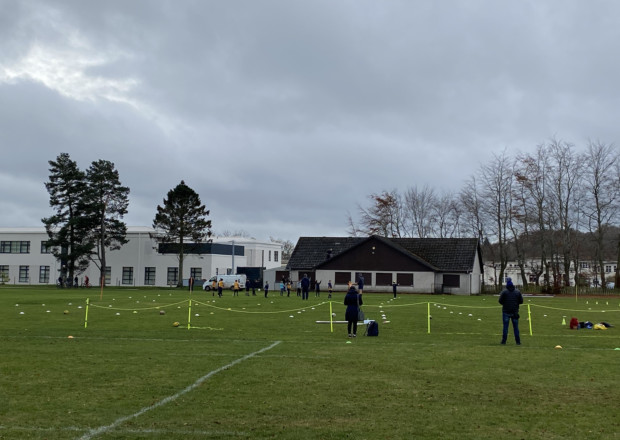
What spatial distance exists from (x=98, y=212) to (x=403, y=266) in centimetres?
3788

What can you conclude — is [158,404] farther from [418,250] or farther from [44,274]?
[44,274]

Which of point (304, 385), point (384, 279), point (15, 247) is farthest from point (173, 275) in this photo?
point (304, 385)

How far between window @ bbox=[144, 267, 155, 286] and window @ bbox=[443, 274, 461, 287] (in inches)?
1586

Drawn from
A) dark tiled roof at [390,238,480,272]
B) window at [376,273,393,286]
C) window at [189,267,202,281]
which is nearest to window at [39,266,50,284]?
window at [189,267,202,281]

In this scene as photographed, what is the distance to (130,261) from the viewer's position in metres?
88.6

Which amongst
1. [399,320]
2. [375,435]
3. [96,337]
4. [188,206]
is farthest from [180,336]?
[188,206]

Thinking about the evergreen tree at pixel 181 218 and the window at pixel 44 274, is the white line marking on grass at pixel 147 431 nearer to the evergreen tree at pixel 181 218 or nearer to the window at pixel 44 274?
the evergreen tree at pixel 181 218

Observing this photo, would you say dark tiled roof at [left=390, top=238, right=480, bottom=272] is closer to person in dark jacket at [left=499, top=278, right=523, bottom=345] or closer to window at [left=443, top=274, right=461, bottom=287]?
window at [left=443, top=274, right=461, bottom=287]

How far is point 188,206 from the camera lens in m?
81.2

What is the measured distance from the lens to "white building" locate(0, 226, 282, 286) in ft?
286

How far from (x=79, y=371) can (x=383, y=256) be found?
58199 mm

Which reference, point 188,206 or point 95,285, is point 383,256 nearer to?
point 188,206

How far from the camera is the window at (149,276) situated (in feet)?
289

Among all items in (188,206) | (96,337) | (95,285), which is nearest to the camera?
(96,337)
